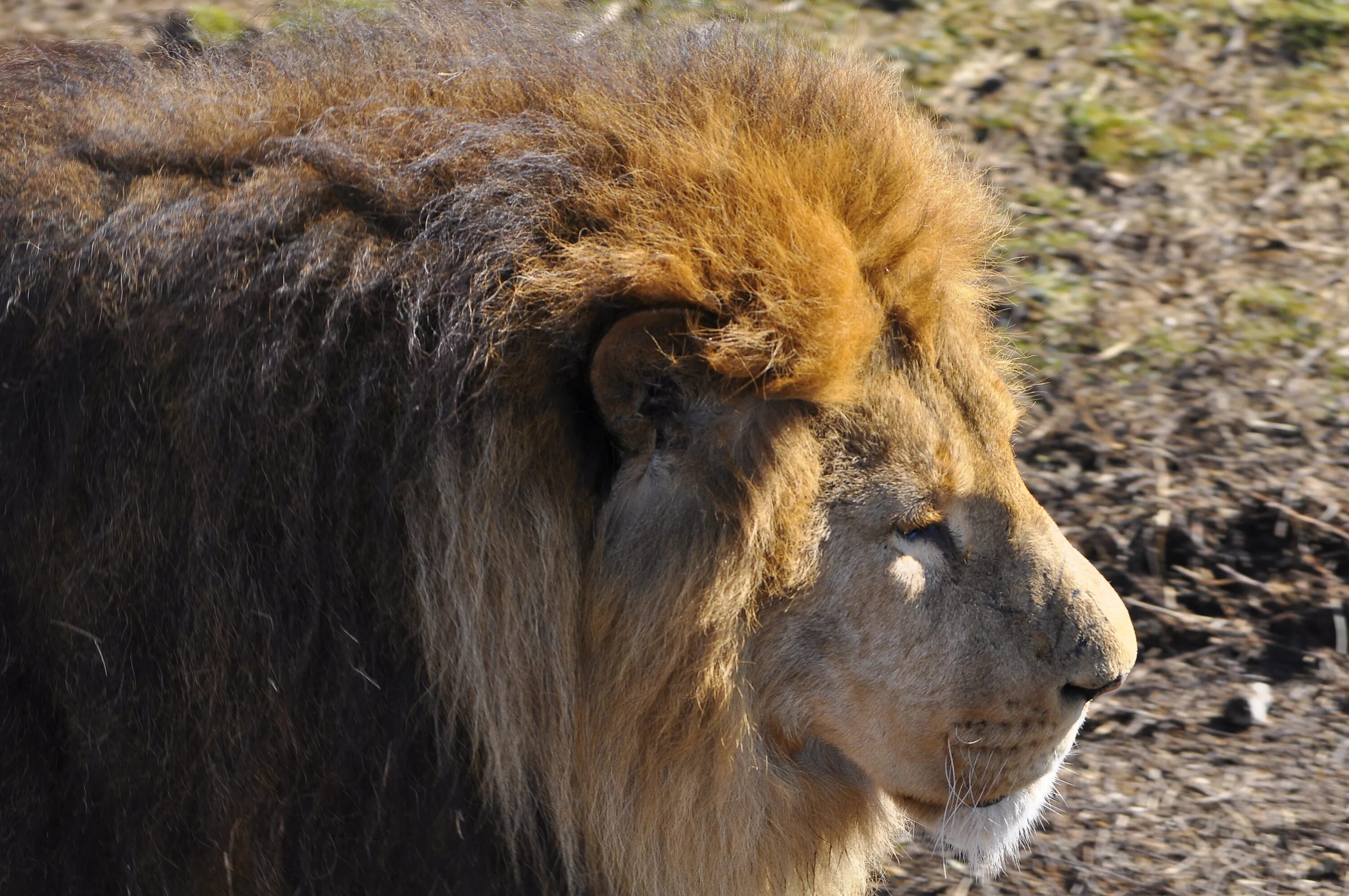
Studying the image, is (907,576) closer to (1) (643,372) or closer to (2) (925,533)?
(2) (925,533)

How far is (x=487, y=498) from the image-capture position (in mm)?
2113

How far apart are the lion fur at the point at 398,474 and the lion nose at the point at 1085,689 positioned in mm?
487

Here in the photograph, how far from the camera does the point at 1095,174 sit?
506 cm

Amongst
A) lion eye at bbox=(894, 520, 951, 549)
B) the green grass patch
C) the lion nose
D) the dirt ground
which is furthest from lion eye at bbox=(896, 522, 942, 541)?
the green grass patch

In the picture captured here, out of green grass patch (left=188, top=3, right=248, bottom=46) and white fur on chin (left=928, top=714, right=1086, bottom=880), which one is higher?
green grass patch (left=188, top=3, right=248, bottom=46)

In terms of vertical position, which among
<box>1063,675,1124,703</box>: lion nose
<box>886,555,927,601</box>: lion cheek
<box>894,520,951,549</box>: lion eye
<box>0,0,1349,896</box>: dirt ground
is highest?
<box>894,520,951,549</box>: lion eye

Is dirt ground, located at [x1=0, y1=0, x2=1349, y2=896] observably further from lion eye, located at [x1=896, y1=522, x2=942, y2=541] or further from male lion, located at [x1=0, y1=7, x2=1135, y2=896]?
lion eye, located at [x1=896, y1=522, x2=942, y2=541]

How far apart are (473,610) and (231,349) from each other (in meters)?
0.49

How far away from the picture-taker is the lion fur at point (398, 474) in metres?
2.12

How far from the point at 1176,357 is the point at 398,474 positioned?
2.99m

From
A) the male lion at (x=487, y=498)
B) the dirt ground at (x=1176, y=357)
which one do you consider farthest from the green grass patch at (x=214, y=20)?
the male lion at (x=487, y=498)

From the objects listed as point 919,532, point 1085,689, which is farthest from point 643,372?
point 1085,689

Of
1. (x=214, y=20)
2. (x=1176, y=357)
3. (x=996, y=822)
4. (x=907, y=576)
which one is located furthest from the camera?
(x=214, y=20)

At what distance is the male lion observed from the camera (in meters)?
2.12
